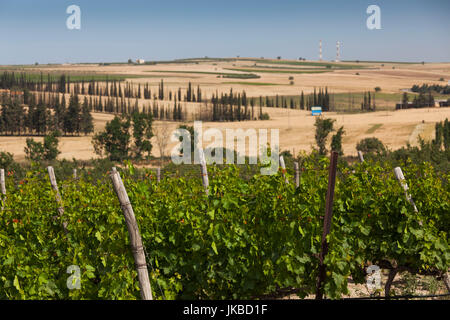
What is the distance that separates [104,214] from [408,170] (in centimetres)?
471

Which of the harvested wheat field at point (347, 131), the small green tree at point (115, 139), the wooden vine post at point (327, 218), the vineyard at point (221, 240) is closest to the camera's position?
the wooden vine post at point (327, 218)

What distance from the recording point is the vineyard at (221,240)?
590 centimetres

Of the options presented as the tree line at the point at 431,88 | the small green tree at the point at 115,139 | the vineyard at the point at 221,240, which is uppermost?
the tree line at the point at 431,88

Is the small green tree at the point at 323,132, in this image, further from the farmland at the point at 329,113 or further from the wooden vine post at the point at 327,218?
the wooden vine post at the point at 327,218

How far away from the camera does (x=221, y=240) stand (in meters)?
6.20

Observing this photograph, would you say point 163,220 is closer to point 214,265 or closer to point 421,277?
point 214,265

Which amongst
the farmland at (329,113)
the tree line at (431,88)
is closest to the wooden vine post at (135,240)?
the farmland at (329,113)

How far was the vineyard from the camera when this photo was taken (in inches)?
232

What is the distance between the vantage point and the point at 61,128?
91.9m

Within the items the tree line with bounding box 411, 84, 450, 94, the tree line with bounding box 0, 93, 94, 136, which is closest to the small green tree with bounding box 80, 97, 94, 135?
the tree line with bounding box 0, 93, 94, 136

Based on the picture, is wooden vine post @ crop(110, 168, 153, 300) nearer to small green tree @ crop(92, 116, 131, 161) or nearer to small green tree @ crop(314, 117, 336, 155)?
small green tree @ crop(314, 117, 336, 155)

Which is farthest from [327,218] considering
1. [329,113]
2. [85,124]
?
[329,113]

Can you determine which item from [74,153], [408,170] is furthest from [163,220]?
[74,153]

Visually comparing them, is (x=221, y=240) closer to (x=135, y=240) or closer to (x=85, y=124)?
(x=135, y=240)
